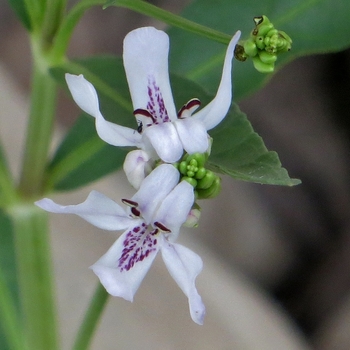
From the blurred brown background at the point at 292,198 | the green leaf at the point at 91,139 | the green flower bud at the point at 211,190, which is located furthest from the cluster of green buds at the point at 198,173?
the blurred brown background at the point at 292,198

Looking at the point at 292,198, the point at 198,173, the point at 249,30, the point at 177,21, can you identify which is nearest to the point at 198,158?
the point at 198,173

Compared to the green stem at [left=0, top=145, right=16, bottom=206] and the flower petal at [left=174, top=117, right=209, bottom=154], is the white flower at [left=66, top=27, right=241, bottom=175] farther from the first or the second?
the green stem at [left=0, top=145, right=16, bottom=206]

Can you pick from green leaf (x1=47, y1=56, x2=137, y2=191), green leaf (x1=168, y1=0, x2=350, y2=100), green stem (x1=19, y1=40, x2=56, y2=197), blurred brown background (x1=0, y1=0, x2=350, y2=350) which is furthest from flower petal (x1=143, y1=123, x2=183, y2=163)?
blurred brown background (x1=0, y1=0, x2=350, y2=350)

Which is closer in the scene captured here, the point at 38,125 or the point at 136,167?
the point at 136,167

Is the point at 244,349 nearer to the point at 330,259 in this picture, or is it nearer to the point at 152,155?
the point at 330,259

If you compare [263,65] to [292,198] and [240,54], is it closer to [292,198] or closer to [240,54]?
[240,54]

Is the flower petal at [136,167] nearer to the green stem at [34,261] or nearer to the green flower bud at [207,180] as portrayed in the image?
the green flower bud at [207,180]

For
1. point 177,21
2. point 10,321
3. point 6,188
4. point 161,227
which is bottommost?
point 10,321
